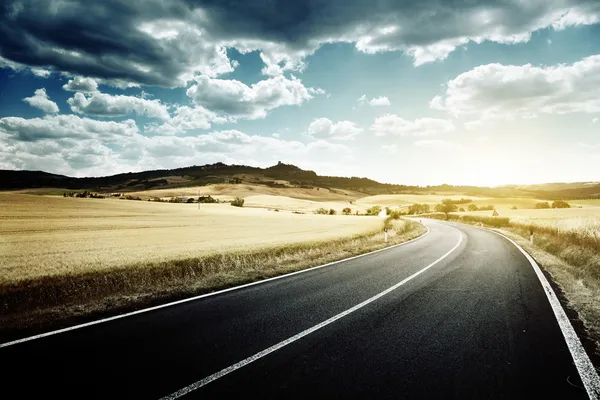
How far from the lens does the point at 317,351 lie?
493cm

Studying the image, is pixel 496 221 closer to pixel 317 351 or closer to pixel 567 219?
pixel 567 219

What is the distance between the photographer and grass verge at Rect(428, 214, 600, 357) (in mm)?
6625

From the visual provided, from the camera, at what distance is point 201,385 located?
397 centimetres

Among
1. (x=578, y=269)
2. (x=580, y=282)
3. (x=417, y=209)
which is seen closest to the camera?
(x=580, y=282)

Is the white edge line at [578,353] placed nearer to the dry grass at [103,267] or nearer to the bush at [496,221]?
the dry grass at [103,267]

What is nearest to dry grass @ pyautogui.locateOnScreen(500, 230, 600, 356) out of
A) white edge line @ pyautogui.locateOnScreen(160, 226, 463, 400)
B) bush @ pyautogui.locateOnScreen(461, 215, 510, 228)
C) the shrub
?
white edge line @ pyautogui.locateOnScreen(160, 226, 463, 400)

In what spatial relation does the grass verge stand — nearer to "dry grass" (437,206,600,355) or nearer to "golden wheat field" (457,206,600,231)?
"dry grass" (437,206,600,355)

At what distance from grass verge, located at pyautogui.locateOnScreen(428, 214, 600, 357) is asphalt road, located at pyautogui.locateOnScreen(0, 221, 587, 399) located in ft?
1.87

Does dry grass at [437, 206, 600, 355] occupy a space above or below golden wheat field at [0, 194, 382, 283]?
above

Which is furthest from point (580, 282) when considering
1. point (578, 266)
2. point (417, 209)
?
point (417, 209)

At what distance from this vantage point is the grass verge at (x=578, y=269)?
662 cm

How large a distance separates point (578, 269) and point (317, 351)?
12120 millimetres

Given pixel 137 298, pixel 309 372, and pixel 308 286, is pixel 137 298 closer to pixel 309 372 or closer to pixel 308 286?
pixel 308 286

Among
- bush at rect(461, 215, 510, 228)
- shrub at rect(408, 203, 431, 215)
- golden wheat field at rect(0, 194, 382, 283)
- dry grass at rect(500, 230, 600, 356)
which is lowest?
shrub at rect(408, 203, 431, 215)
